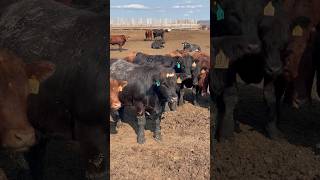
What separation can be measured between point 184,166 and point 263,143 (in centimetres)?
168

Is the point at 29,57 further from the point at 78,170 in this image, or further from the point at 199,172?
the point at 199,172

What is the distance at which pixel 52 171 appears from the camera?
6.63 meters

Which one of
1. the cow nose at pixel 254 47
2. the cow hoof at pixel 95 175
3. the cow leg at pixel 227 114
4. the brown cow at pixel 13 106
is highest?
the cow nose at pixel 254 47

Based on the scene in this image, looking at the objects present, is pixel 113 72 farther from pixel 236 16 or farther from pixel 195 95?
pixel 195 95

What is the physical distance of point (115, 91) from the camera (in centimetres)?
863

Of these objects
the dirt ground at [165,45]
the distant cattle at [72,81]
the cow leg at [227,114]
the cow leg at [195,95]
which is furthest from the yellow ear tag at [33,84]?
the dirt ground at [165,45]

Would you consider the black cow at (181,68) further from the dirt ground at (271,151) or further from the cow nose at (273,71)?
the cow nose at (273,71)

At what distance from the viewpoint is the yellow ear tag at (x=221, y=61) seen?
7.48m

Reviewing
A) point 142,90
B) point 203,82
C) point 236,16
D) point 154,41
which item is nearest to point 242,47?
point 236,16

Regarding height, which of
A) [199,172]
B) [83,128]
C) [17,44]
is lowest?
[199,172]

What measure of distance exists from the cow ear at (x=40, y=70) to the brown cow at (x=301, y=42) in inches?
193

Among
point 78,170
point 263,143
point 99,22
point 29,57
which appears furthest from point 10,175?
point 263,143

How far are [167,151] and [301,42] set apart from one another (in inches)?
133

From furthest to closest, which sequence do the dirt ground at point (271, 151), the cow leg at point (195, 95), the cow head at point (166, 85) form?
the cow leg at point (195, 95), the cow head at point (166, 85), the dirt ground at point (271, 151)
